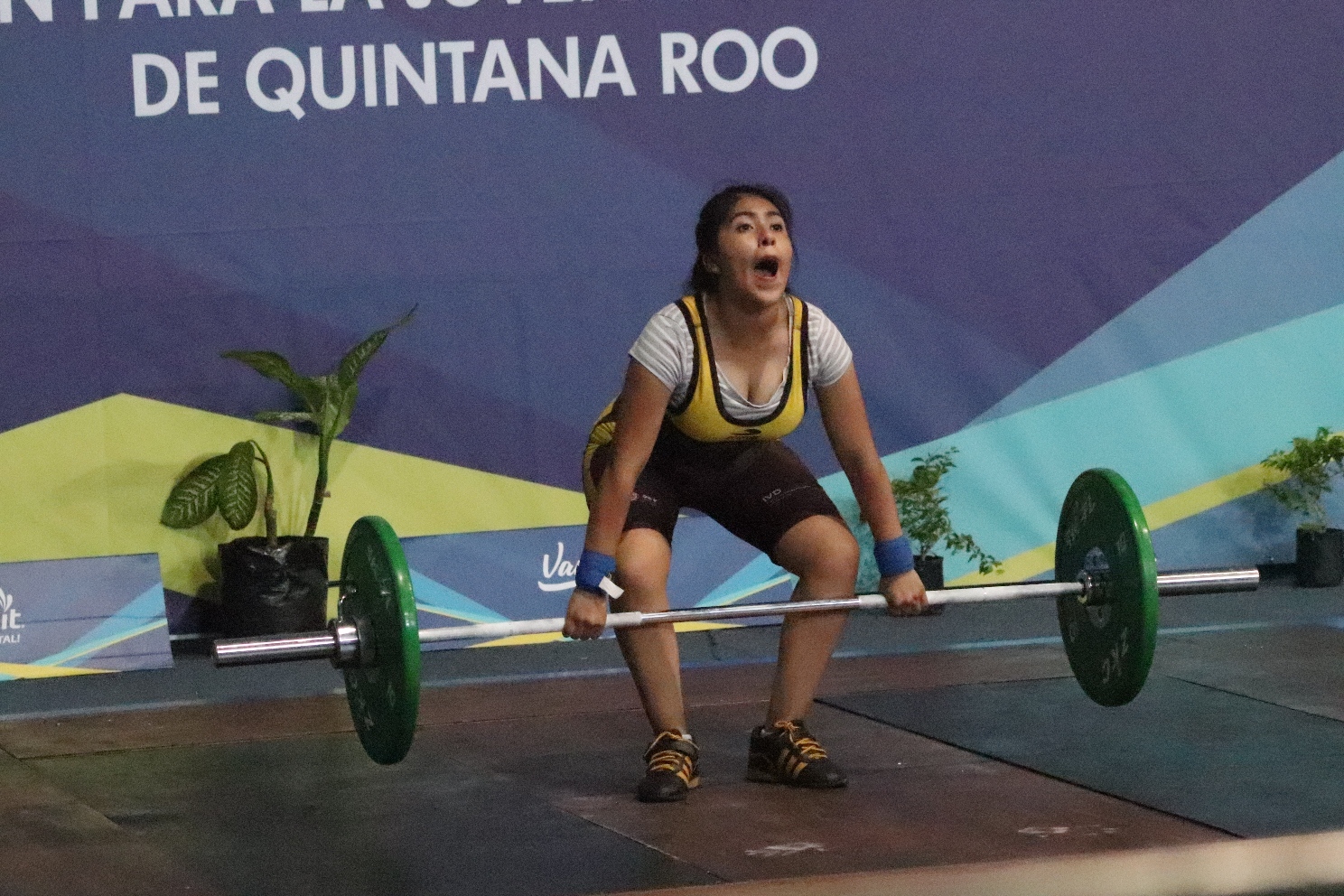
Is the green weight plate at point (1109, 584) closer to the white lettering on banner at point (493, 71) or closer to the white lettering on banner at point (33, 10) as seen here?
the white lettering on banner at point (493, 71)

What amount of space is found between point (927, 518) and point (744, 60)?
1544 mm

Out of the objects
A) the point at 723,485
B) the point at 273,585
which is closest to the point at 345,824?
the point at 723,485

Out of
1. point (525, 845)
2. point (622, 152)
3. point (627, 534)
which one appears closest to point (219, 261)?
point (622, 152)

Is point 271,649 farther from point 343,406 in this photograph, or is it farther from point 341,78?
point 341,78

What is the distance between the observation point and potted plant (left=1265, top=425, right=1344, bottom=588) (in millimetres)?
6293

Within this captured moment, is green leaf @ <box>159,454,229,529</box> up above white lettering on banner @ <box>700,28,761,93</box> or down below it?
below

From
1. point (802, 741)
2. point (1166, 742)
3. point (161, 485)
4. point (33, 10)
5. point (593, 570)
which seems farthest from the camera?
point (161, 485)

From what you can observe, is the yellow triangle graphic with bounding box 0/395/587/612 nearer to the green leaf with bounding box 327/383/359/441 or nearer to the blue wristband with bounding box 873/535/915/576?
the green leaf with bounding box 327/383/359/441

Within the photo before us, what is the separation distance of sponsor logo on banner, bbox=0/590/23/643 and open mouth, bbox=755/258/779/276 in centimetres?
279

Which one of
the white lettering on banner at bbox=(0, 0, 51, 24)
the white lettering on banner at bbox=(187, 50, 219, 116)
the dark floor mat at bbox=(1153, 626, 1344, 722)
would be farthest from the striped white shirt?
the white lettering on banner at bbox=(0, 0, 51, 24)

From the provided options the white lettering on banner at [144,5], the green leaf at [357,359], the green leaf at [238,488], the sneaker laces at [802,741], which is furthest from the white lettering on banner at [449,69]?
the sneaker laces at [802,741]

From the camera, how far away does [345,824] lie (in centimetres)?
375

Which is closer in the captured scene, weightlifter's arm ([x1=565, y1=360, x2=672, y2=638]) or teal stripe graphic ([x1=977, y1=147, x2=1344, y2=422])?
weightlifter's arm ([x1=565, y1=360, x2=672, y2=638])

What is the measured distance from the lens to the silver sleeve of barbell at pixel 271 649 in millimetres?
3488
